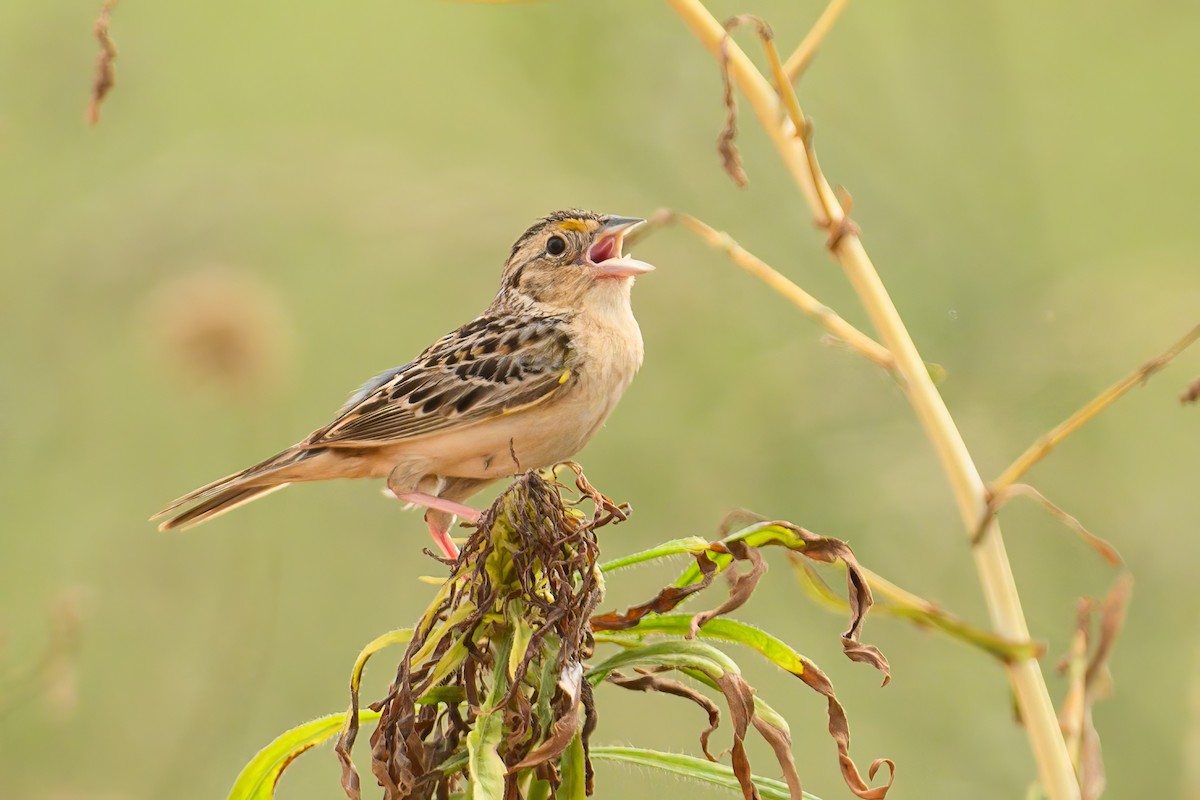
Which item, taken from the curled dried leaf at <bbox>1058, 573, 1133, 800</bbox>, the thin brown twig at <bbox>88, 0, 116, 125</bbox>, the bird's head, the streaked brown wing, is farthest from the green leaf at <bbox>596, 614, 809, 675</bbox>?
the bird's head

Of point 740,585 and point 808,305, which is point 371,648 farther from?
point 808,305

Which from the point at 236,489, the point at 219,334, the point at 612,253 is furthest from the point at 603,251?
the point at 219,334

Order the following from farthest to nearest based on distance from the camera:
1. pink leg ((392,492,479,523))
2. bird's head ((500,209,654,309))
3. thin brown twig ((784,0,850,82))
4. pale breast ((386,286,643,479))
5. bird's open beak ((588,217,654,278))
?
bird's head ((500,209,654,309)), bird's open beak ((588,217,654,278)), pale breast ((386,286,643,479)), pink leg ((392,492,479,523)), thin brown twig ((784,0,850,82))

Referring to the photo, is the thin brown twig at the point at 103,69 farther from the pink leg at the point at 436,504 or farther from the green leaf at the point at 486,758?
the pink leg at the point at 436,504

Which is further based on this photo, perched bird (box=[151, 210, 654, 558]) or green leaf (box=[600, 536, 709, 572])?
perched bird (box=[151, 210, 654, 558])

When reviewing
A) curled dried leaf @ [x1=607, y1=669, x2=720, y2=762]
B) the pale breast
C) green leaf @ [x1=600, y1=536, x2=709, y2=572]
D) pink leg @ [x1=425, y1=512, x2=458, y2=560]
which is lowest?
curled dried leaf @ [x1=607, y1=669, x2=720, y2=762]

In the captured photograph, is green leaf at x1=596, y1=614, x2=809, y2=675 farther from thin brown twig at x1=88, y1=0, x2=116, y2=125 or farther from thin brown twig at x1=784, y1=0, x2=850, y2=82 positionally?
thin brown twig at x1=88, y1=0, x2=116, y2=125

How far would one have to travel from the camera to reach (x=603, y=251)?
4625 millimetres

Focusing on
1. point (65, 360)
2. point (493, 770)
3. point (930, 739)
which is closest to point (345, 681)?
point (65, 360)

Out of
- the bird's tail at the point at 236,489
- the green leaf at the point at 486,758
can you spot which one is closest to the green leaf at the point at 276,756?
the green leaf at the point at 486,758

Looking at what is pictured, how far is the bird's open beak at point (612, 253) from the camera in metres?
4.33

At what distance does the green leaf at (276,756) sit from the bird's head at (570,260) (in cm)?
233

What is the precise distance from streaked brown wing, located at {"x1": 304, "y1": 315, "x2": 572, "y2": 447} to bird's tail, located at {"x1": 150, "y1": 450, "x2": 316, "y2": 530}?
10cm

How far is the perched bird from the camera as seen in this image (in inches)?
159
